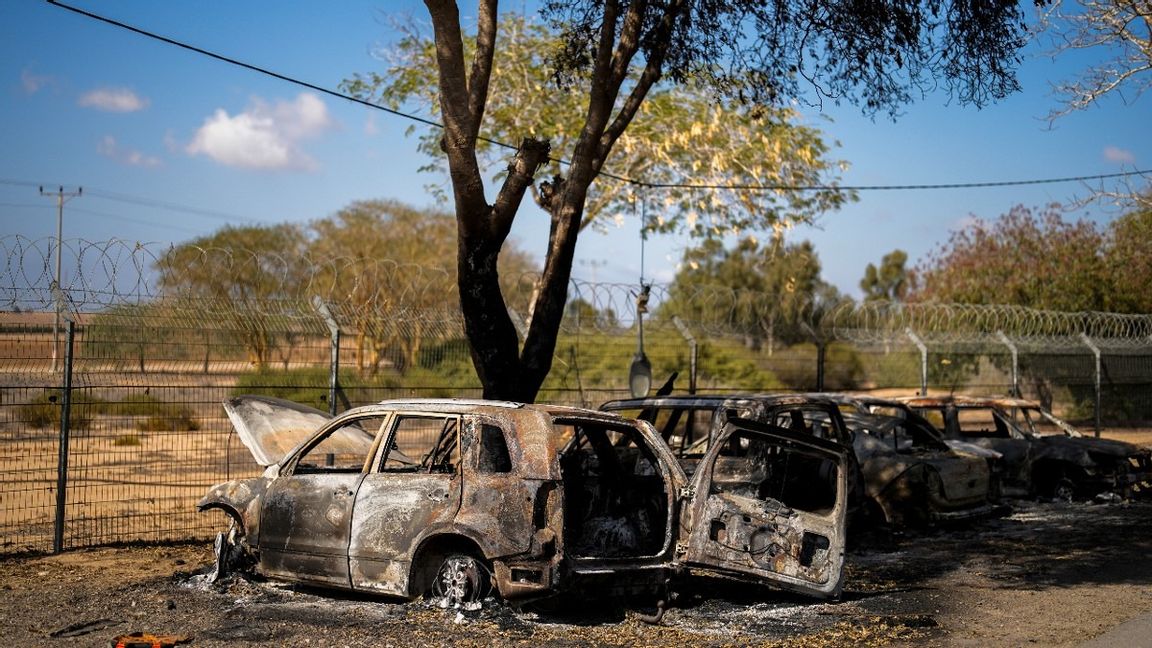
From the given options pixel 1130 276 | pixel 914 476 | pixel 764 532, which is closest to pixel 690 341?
pixel 914 476

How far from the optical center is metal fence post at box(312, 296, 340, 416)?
12.0 m

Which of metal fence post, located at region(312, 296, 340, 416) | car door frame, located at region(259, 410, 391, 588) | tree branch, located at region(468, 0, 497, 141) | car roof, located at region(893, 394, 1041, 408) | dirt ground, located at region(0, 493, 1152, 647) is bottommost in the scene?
dirt ground, located at region(0, 493, 1152, 647)

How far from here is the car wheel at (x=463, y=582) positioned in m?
7.62

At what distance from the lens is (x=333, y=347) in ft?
39.9

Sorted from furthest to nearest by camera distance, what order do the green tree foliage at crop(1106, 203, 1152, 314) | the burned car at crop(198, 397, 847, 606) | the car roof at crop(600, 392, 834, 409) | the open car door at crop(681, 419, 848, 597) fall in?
the green tree foliage at crop(1106, 203, 1152, 314)
the car roof at crop(600, 392, 834, 409)
the open car door at crop(681, 419, 848, 597)
the burned car at crop(198, 397, 847, 606)

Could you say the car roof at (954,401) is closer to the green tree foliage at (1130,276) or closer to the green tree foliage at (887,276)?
the green tree foliage at (1130,276)

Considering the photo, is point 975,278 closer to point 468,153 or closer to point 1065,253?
point 1065,253

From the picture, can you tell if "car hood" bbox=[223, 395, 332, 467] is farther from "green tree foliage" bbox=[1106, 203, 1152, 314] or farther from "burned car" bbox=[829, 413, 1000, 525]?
"green tree foliage" bbox=[1106, 203, 1152, 314]

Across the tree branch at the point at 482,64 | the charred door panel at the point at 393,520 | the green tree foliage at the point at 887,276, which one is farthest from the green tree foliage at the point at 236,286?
the green tree foliage at the point at 887,276

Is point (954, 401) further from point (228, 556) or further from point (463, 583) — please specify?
point (228, 556)

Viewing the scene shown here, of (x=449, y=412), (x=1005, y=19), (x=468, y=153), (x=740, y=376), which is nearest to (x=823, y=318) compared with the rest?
(x=740, y=376)

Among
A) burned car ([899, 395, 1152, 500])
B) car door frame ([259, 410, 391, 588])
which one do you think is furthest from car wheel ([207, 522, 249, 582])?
burned car ([899, 395, 1152, 500])

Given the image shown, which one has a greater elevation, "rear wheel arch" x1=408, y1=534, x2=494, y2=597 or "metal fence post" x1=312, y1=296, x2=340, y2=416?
"metal fence post" x1=312, y1=296, x2=340, y2=416

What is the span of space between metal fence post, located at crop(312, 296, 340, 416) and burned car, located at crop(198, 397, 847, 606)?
287cm
